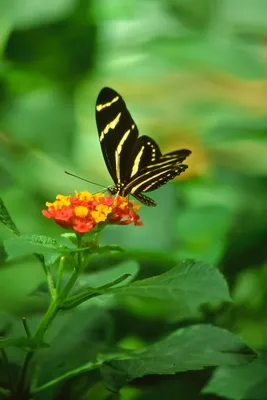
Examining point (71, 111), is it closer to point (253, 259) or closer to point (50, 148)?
point (50, 148)

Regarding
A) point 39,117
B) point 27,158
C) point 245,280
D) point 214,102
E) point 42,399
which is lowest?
point 42,399

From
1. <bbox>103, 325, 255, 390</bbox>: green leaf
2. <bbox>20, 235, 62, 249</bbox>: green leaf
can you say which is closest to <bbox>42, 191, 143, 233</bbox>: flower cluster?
<bbox>20, 235, 62, 249</bbox>: green leaf

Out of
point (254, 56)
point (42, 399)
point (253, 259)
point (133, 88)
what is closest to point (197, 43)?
point (254, 56)

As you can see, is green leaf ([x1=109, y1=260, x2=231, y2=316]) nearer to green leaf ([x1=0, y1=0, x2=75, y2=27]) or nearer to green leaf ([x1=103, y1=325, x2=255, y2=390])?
green leaf ([x1=103, y1=325, x2=255, y2=390])

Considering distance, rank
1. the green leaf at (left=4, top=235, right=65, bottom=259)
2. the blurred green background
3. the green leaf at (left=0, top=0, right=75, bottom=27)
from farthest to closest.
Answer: the green leaf at (left=0, top=0, right=75, bottom=27) → the blurred green background → the green leaf at (left=4, top=235, right=65, bottom=259)

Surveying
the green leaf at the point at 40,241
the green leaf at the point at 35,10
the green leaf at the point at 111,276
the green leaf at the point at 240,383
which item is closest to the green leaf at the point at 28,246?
the green leaf at the point at 40,241

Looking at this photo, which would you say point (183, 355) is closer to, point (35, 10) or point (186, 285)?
point (186, 285)
